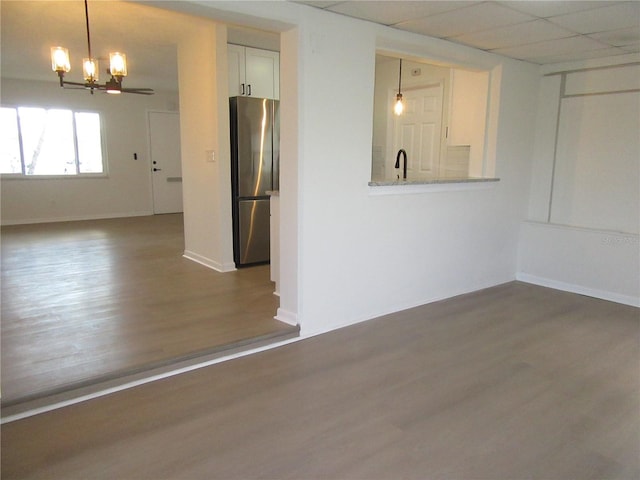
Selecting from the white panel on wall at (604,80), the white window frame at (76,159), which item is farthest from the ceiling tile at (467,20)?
the white window frame at (76,159)

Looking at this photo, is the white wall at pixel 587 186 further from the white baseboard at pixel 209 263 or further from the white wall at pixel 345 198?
the white baseboard at pixel 209 263

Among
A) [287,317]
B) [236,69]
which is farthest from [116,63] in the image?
[287,317]

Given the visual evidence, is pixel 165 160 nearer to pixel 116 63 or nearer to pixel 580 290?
pixel 116 63

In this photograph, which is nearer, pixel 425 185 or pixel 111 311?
pixel 111 311

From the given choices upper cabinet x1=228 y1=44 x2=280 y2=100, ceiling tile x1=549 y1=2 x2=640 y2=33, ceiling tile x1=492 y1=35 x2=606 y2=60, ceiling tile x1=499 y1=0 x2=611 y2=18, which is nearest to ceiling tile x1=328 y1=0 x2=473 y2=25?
ceiling tile x1=499 y1=0 x2=611 y2=18

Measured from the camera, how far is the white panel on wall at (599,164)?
4.30 m

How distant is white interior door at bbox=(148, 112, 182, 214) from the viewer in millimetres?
9234

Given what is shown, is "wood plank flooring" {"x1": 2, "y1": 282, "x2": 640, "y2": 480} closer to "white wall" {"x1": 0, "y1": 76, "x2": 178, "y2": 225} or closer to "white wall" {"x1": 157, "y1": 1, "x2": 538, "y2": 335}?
"white wall" {"x1": 157, "y1": 1, "x2": 538, "y2": 335}

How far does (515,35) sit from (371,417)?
3.07 metres

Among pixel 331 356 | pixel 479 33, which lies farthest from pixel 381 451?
pixel 479 33

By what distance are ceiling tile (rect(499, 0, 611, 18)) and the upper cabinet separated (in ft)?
9.81

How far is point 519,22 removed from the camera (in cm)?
326

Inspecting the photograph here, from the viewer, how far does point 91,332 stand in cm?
323

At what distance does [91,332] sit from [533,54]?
14.5ft
